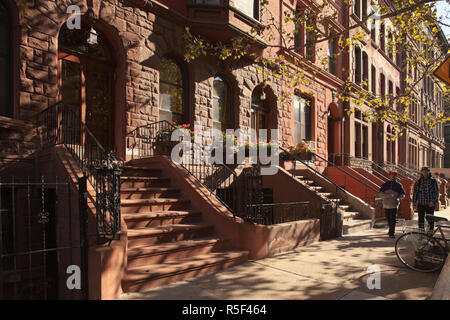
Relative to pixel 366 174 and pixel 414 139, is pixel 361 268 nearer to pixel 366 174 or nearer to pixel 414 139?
pixel 366 174

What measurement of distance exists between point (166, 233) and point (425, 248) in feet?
15.0

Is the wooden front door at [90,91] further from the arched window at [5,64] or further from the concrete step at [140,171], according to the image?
the concrete step at [140,171]

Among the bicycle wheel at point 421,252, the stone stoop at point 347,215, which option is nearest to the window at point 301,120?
the stone stoop at point 347,215

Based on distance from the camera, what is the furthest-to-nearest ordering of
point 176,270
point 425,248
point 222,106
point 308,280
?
1. point 222,106
2. point 425,248
3. point 308,280
4. point 176,270

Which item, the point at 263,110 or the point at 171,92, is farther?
the point at 263,110

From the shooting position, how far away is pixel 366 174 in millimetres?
15938

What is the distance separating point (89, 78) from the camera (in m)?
9.43

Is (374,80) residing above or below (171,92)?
above

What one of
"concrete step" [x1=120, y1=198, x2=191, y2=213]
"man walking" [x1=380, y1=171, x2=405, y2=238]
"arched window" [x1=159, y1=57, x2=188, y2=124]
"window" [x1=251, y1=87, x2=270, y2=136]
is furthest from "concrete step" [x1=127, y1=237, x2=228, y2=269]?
"window" [x1=251, y1=87, x2=270, y2=136]

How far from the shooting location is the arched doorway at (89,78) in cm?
884

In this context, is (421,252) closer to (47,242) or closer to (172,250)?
(172,250)

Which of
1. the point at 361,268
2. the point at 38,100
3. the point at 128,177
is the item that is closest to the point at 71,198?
the point at 128,177

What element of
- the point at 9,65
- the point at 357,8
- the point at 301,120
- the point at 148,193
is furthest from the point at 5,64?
the point at 357,8

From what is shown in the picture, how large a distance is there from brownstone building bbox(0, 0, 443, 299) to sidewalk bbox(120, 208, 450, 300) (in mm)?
361
